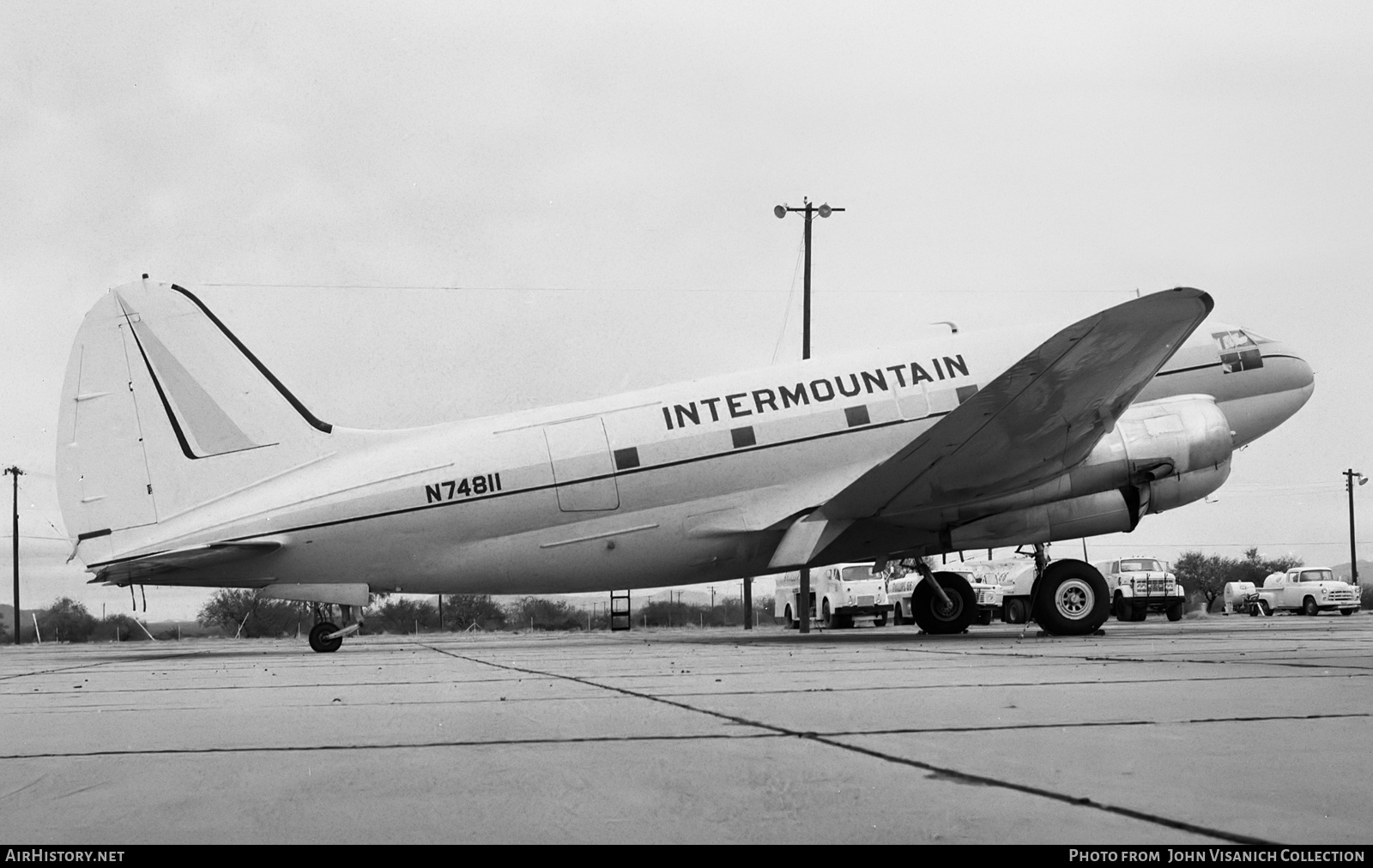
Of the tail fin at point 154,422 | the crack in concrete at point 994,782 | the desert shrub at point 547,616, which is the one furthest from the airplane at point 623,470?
the desert shrub at point 547,616

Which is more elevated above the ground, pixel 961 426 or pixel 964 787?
pixel 961 426

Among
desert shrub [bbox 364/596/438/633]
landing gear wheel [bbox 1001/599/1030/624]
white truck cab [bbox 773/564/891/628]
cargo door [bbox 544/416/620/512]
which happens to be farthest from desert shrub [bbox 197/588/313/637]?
cargo door [bbox 544/416/620/512]

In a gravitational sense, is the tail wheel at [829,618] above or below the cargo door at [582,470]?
below

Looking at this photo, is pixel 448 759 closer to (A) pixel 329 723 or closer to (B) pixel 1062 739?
(A) pixel 329 723

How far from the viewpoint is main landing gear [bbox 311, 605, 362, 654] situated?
16.3 m

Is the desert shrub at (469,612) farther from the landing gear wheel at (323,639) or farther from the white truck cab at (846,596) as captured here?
the landing gear wheel at (323,639)

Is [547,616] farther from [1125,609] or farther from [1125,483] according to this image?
[1125,483]

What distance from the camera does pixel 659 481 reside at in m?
17.2

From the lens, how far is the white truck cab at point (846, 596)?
35.2 metres

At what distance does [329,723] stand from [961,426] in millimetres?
10919

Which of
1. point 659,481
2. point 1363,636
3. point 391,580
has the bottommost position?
point 1363,636

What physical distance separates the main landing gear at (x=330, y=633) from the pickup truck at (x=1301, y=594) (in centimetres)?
4329
